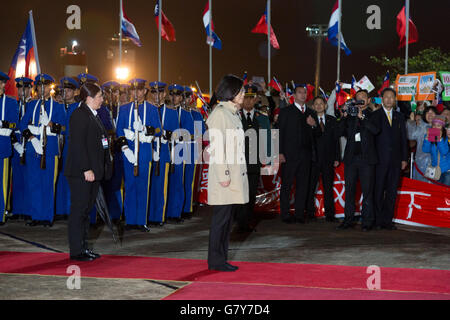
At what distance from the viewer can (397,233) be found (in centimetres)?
961

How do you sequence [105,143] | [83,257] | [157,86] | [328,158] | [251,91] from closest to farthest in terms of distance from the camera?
1. [83,257]
2. [105,143]
3. [251,91]
4. [157,86]
5. [328,158]

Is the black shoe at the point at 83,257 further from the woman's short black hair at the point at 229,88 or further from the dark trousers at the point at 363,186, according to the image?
the dark trousers at the point at 363,186

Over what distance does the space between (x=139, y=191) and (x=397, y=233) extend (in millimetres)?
3700

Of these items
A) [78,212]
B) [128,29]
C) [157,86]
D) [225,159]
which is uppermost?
[128,29]

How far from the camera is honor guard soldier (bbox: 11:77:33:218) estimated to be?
413 inches

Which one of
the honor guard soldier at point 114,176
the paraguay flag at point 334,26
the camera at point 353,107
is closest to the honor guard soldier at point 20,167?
the honor guard soldier at point 114,176

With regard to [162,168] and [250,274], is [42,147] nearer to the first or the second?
[162,168]

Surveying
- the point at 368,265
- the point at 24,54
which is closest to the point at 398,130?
the point at 368,265

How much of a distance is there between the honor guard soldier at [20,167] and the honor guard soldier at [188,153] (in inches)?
95.8

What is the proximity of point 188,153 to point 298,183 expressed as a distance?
1824mm

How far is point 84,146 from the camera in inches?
286

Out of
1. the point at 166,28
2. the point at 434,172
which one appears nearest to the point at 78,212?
the point at 434,172

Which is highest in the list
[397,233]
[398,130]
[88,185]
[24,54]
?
[24,54]
